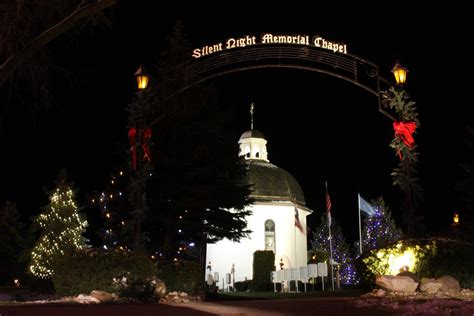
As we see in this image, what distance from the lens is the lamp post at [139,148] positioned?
19.8 m

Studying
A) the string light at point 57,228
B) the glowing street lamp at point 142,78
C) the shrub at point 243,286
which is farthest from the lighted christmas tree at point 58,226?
the glowing street lamp at point 142,78

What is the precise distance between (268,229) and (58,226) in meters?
16.9

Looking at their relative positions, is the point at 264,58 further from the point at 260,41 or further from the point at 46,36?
the point at 46,36

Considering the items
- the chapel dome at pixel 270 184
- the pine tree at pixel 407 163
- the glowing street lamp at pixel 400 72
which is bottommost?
the pine tree at pixel 407 163

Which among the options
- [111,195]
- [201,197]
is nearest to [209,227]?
[201,197]

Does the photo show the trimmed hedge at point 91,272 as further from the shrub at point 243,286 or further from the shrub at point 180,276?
the shrub at point 243,286

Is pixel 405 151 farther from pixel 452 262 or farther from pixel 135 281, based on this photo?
pixel 135 281

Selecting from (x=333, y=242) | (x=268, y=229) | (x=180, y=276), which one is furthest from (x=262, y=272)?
(x=333, y=242)

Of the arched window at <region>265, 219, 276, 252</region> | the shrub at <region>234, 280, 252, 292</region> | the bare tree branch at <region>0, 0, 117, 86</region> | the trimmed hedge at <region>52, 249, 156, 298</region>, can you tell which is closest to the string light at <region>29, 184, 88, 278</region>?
Answer: the shrub at <region>234, 280, 252, 292</region>

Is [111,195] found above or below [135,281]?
above

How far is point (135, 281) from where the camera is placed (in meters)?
17.1

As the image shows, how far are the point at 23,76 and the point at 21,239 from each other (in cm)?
5718

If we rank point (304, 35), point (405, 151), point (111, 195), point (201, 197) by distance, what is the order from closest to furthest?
point (405, 151)
point (304, 35)
point (201, 197)
point (111, 195)

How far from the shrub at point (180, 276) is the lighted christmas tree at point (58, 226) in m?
28.1
